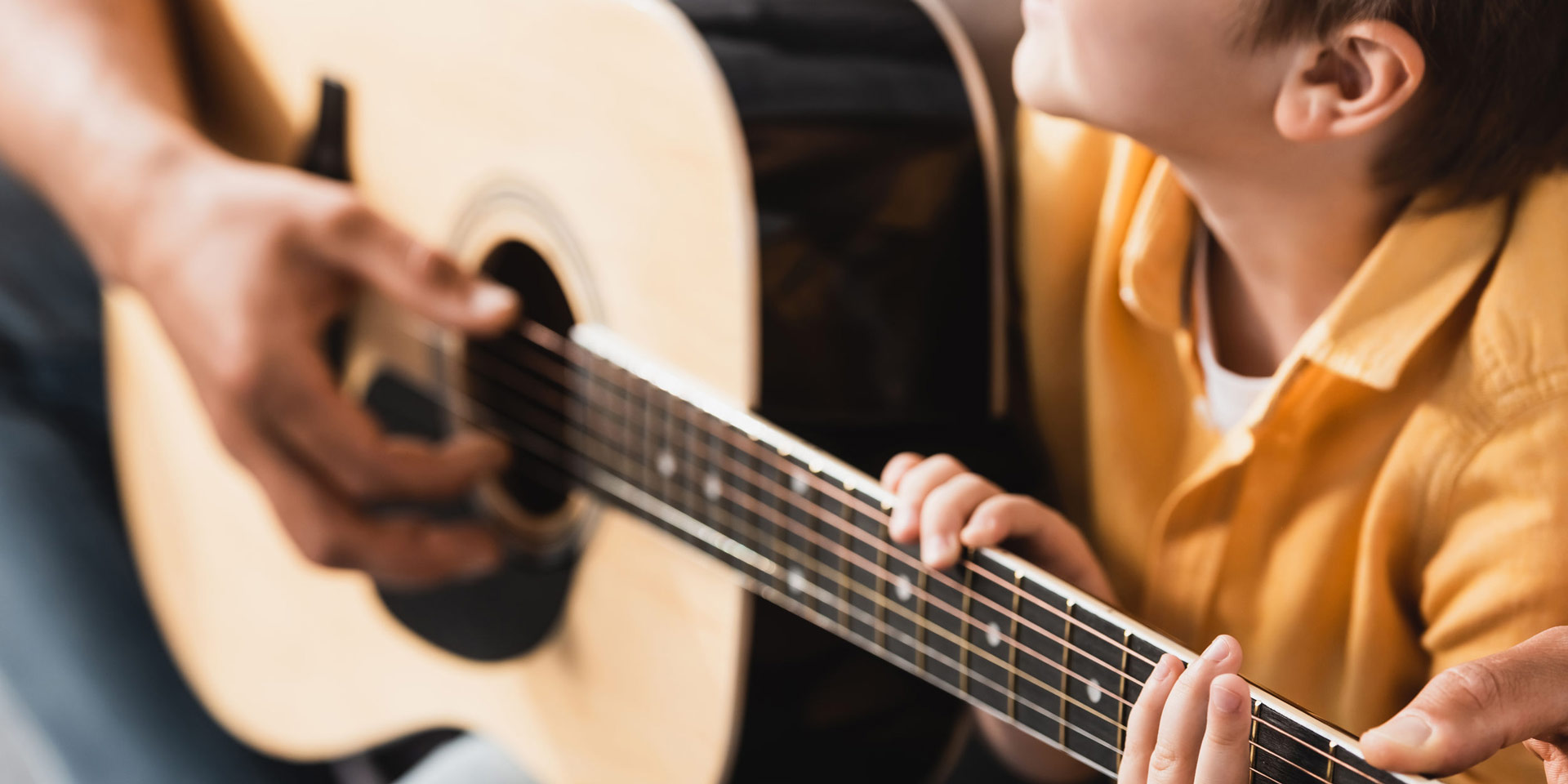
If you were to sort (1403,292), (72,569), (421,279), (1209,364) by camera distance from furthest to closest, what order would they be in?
1. (72,569)
2. (421,279)
3. (1209,364)
4. (1403,292)

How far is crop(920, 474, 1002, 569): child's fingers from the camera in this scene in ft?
1.65

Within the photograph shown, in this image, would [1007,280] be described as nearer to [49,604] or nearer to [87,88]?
[87,88]

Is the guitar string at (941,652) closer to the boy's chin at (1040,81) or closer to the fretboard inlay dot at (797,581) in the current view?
the fretboard inlay dot at (797,581)

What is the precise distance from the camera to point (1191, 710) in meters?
0.41

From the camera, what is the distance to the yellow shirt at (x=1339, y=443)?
0.47m

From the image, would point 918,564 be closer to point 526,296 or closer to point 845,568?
point 845,568

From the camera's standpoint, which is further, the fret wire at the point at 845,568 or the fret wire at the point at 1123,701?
the fret wire at the point at 845,568

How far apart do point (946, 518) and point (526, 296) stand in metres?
0.38

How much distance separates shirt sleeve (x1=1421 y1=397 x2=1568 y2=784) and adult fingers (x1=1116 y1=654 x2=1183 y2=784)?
143 mm

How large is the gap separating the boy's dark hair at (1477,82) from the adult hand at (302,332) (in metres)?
0.46

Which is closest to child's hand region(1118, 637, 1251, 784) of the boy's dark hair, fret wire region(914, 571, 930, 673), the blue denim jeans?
fret wire region(914, 571, 930, 673)

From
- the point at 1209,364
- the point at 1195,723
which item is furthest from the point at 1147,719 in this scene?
the point at 1209,364

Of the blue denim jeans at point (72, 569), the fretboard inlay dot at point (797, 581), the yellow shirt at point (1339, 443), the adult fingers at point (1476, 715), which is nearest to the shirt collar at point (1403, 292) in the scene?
the yellow shirt at point (1339, 443)

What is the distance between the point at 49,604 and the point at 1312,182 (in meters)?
1.01
